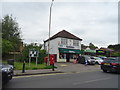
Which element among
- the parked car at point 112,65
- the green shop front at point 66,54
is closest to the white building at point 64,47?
the green shop front at point 66,54

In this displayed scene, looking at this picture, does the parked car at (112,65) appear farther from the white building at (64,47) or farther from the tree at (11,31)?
the tree at (11,31)

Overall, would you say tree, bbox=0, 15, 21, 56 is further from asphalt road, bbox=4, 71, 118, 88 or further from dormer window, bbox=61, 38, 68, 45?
asphalt road, bbox=4, 71, 118, 88

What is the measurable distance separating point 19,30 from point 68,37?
16494 mm

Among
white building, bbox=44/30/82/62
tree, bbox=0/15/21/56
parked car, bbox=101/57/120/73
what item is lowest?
parked car, bbox=101/57/120/73

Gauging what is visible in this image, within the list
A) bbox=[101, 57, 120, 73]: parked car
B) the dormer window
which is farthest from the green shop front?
bbox=[101, 57, 120, 73]: parked car

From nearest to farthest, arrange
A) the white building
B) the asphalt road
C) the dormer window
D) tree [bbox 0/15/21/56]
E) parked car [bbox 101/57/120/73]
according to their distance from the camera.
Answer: the asphalt road
parked car [bbox 101/57/120/73]
the white building
the dormer window
tree [bbox 0/15/21/56]

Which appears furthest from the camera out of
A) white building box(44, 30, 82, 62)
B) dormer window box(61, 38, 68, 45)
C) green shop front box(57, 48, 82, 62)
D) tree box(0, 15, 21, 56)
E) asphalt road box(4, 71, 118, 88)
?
tree box(0, 15, 21, 56)

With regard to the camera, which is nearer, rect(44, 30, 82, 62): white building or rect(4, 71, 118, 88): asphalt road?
rect(4, 71, 118, 88): asphalt road

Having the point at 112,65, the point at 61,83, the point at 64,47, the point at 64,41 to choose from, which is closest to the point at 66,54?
the point at 64,47

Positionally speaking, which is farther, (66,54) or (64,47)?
(66,54)

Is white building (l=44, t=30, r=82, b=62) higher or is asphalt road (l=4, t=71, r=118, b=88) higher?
white building (l=44, t=30, r=82, b=62)

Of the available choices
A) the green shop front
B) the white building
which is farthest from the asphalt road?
the white building

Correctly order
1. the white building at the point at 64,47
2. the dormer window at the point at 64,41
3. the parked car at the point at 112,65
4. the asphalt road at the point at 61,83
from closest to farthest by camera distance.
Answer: the asphalt road at the point at 61,83 → the parked car at the point at 112,65 → the white building at the point at 64,47 → the dormer window at the point at 64,41

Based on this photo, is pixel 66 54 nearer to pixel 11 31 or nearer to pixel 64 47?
pixel 64 47
